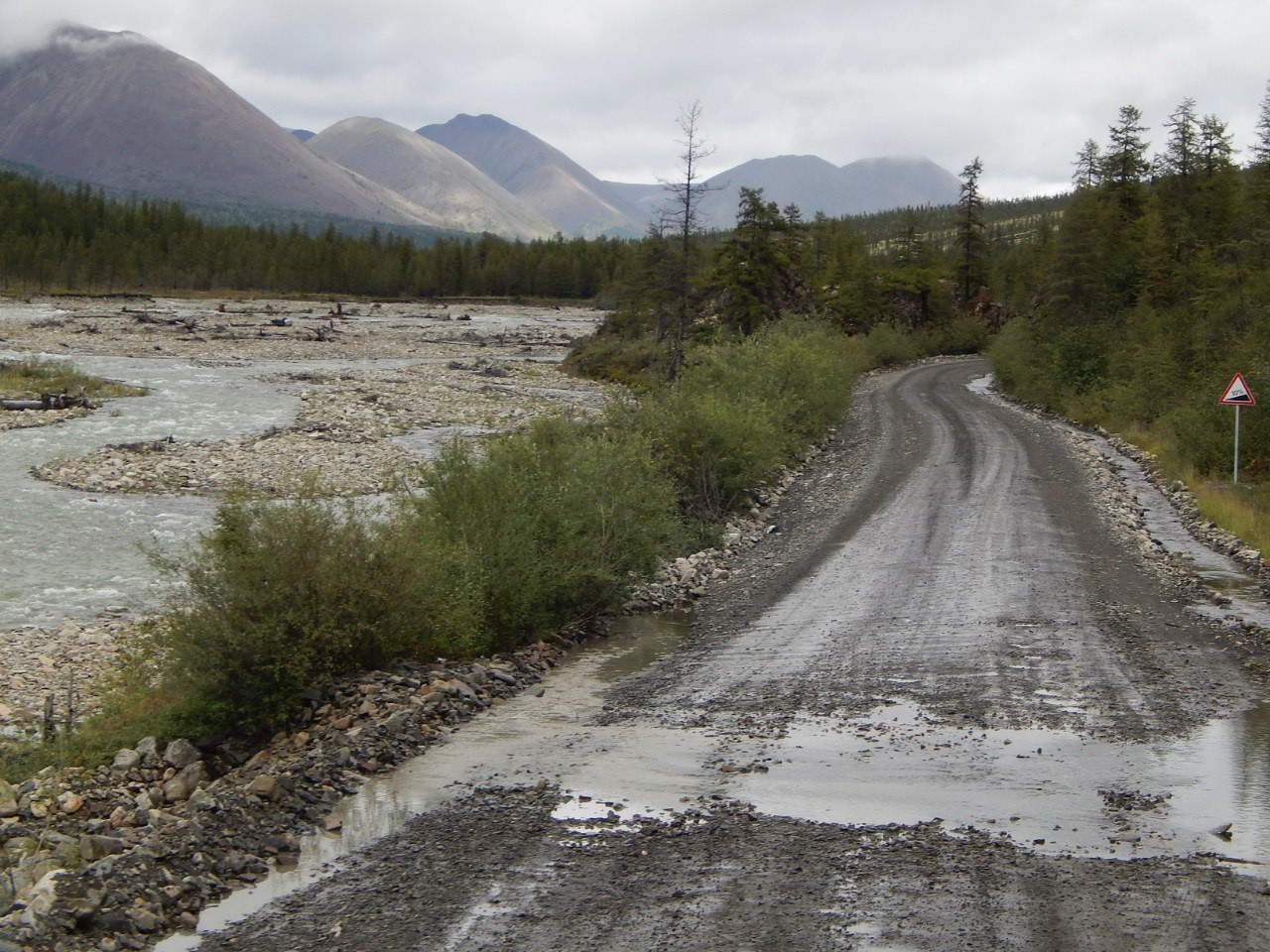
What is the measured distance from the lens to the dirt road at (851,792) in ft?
21.4

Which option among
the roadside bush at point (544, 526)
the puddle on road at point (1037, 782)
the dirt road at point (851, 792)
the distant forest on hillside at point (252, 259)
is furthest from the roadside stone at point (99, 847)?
the distant forest on hillside at point (252, 259)

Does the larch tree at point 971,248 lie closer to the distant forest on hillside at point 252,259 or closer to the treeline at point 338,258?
the treeline at point 338,258

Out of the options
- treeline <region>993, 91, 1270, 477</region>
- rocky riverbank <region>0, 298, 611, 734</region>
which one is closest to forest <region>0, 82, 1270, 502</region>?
treeline <region>993, 91, 1270, 477</region>

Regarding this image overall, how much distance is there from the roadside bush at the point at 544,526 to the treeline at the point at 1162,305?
16.1m

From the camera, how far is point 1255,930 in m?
6.21

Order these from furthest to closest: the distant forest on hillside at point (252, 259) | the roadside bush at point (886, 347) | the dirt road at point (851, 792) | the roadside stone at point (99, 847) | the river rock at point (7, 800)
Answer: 1. the distant forest on hillside at point (252, 259)
2. the roadside bush at point (886, 347)
3. the river rock at point (7, 800)
4. the roadside stone at point (99, 847)
5. the dirt road at point (851, 792)

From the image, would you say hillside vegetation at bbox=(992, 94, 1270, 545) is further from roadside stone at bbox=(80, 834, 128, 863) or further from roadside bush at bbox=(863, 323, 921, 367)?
roadside stone at bbox=(80, 834, 128, 863)

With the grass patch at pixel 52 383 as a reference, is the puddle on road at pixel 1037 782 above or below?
below

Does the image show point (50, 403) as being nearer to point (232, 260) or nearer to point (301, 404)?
point (301, 404)

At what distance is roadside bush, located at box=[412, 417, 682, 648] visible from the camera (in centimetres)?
1378

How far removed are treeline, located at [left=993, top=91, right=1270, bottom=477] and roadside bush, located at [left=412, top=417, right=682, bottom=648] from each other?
52.9 ft

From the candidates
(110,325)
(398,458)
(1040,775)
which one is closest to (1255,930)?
(1040,775)

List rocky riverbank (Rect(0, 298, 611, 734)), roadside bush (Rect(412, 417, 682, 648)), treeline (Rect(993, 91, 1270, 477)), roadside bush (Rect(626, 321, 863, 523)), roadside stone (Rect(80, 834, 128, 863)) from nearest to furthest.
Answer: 1. roadside stone (Rect(80, 834, 128, 863))
2. roadside bush (Rect(412, 417, 682, 648))
3. rocky riverbank (Rect(0, 298, 611, 734))
4. roadside bush (Rect(626, 321, 863, 523))
5. treeline (Rect(993, 91, 1270, 477))

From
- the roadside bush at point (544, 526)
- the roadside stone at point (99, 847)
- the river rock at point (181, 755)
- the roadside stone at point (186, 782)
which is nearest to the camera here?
the roadside stone at point (99, 847)
